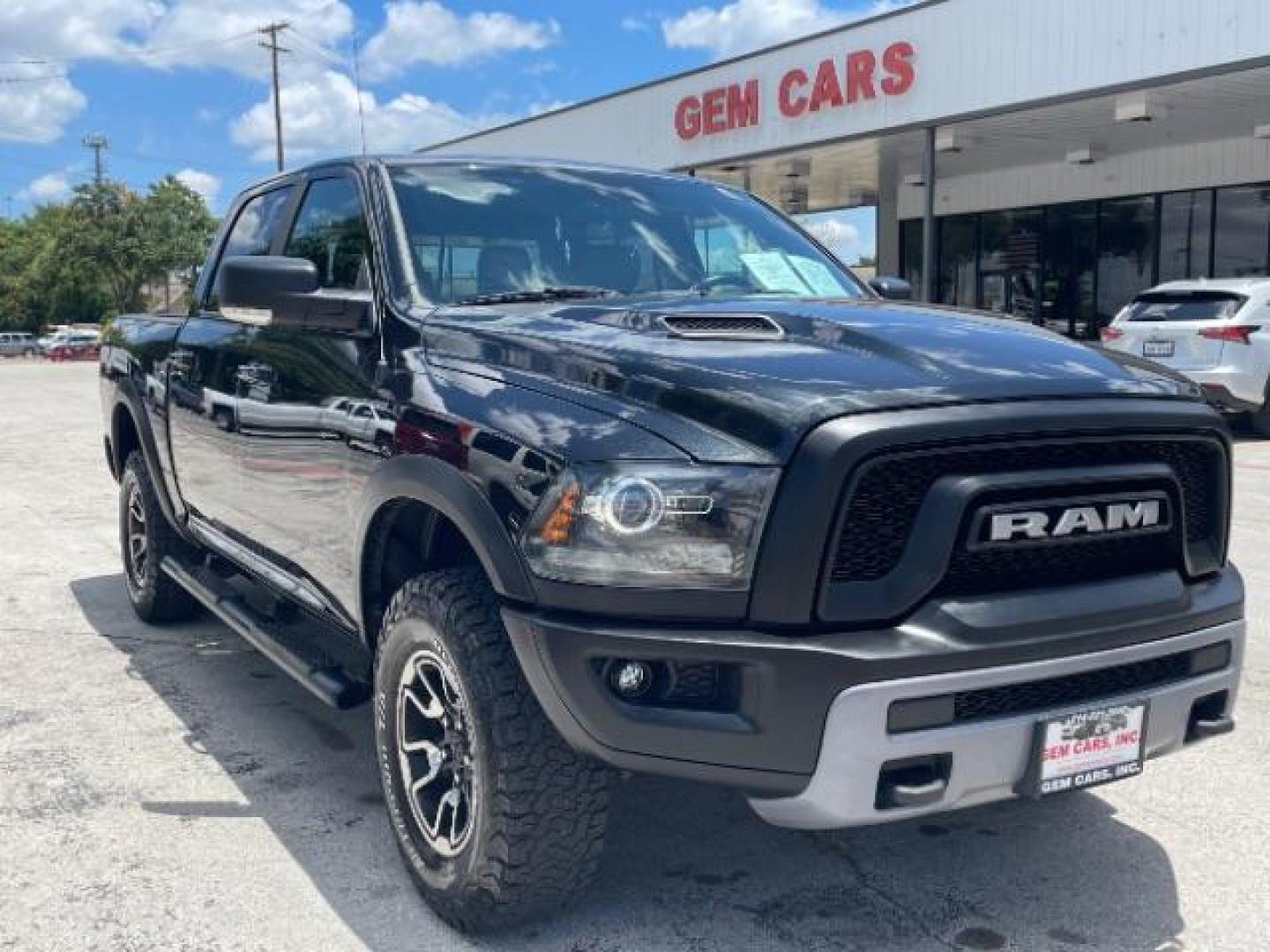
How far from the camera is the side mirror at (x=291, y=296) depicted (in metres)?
3.54

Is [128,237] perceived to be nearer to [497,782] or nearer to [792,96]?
[792,96]

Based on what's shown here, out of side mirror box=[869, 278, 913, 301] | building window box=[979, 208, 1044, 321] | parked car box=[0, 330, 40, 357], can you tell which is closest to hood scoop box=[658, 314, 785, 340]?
side mirror box=[869, 278, 913, 301]

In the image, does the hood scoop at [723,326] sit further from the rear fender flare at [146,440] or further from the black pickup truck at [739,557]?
the rear fender flare at [146,440]

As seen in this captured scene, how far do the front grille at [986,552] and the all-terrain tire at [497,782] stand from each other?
29.1 inches

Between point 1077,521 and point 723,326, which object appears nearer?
point 1077,521

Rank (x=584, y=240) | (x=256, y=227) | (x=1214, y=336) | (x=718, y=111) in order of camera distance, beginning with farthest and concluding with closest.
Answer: (x=718, y=111) → (x=1214, y=336) → (x=256, y=227) → (x=584, y=240)

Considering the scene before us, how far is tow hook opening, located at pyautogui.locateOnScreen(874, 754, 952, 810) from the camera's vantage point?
2.51m

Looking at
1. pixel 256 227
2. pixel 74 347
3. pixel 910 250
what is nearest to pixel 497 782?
pixel 256 227

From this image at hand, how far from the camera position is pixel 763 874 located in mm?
3316

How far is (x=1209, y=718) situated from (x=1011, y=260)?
23260mm

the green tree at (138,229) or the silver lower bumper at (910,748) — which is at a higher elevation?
the green tree at (138,229)

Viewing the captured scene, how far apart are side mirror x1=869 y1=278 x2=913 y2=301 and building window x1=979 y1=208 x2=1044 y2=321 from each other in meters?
20.1

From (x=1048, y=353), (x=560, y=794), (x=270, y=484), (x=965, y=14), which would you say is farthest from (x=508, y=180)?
(x=965, y=14)

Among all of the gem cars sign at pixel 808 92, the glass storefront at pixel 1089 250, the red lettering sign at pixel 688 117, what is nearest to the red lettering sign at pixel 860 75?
the gem cars sign at pixel 808 92
